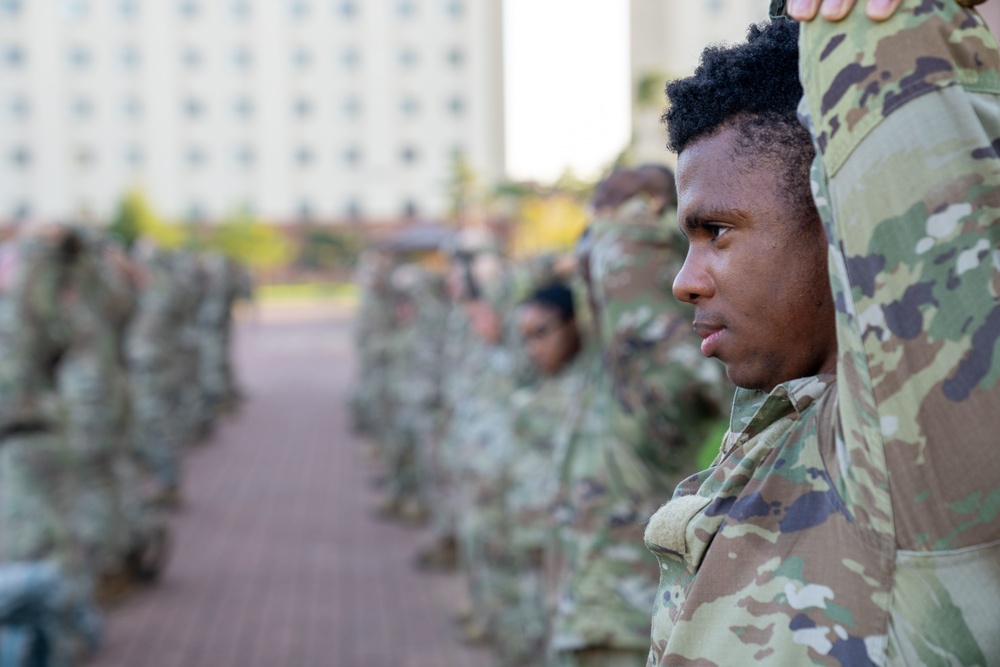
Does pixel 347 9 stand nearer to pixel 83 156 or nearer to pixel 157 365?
pixel 83 156

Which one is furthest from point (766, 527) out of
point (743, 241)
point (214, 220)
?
point (214, 220)

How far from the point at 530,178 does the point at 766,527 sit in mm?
39939

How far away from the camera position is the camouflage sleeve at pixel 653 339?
3117 millimetres

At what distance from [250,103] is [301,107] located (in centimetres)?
273

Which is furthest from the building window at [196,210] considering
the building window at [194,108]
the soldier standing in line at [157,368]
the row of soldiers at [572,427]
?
the row of soldiers at [572,427]

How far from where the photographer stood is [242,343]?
29.6m

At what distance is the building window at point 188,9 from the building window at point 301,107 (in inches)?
272

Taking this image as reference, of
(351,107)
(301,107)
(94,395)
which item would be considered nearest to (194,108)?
(301,107)

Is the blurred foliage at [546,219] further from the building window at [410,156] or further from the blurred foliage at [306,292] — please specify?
the building window at [410,156]

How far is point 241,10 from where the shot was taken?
59906 mm

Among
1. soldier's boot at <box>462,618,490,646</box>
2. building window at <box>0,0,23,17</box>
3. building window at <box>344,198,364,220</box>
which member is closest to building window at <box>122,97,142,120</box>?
building window at <box>0,0,23,17</box>

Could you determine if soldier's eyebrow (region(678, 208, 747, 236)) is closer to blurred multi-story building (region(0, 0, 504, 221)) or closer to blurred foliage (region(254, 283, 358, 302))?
blurred foliage (region(254, 283, 358, 302))

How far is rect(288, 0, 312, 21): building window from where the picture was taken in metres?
60.2

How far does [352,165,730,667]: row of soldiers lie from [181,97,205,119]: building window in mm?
54343
